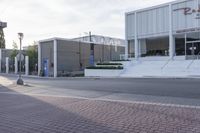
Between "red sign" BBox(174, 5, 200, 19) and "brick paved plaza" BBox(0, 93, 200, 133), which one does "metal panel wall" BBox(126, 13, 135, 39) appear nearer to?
"red sign" BBox(174, 5, 200, 19)

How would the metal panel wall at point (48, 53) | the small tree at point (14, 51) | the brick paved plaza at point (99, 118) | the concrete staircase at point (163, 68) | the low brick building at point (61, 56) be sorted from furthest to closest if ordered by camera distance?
the small tree at point (14, 51) → the metal panel wall at point (48, 53) → the low brick building at point (61, 56) → the concrete staircase at point (163, 68) → the brick paved plaza at point (99, 118)

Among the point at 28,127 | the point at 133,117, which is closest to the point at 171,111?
the point at 133,117

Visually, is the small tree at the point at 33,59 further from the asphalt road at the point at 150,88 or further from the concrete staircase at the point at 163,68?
the asphalt road at the point at 150,88

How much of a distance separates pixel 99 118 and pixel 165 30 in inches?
1388

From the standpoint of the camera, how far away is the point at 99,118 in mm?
9367

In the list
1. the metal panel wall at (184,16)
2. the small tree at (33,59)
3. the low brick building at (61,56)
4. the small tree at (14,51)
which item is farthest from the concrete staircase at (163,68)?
the small tree at (14,51)

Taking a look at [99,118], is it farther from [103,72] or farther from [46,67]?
[46,67]

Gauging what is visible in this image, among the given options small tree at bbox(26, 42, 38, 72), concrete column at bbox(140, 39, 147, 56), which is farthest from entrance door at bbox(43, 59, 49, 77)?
concrete column at bbox(140, 39, 147, 56)

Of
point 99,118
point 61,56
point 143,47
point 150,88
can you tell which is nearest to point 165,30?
point 143,47

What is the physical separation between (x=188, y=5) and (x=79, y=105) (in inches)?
1248

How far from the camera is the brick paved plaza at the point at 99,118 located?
26.1 ft

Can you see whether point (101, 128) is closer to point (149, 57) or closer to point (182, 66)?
point (182, 66)

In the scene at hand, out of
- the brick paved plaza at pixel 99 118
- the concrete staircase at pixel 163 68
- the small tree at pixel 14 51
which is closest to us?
the brick paved plaza at pixel 99 118

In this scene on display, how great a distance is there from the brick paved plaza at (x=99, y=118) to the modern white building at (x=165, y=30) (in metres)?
30.4
